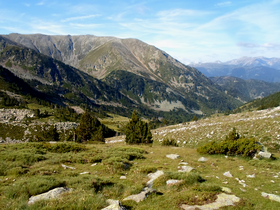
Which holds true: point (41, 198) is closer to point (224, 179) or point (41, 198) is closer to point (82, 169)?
point (82, 169)

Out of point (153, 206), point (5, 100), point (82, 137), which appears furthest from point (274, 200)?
point (5, 100)

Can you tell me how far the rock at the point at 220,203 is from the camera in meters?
7.86

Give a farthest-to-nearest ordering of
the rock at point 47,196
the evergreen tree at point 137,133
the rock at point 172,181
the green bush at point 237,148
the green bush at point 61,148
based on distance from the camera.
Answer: the evergreen tree at point 137,133, the green bush at point 61,148, the green bush at point 237,148, the rock at point 172,181, the rock at point 47,196

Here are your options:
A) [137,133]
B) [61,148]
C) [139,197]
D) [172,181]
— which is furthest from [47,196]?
Answer: [137,133]

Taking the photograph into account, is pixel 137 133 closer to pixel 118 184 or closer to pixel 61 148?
pixel 61 148

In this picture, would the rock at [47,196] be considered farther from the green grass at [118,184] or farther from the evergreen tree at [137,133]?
the evergreen tree at [137,133]

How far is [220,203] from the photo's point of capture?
8.26 meters

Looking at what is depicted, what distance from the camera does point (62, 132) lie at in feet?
400

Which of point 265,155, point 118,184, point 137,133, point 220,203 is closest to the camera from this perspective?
point 220,203

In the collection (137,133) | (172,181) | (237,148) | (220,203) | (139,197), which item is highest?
(220,203)

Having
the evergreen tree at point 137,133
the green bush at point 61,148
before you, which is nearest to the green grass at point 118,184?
the green bush at point 61,148

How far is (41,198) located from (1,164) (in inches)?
326

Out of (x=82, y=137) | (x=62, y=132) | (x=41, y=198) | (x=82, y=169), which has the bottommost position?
(x=62, y=132)

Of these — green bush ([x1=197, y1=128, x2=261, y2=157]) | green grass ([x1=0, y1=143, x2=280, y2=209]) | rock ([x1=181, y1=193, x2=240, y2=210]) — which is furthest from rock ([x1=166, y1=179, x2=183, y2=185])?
green bush ([x1=197, y1=128, x2=261, y2=157])
